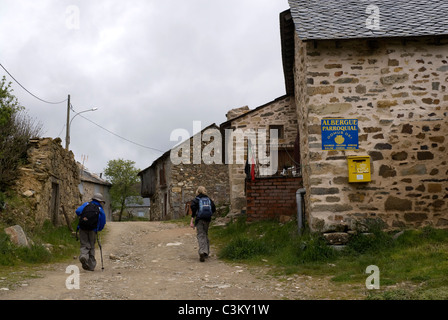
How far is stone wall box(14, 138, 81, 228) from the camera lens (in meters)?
9.56

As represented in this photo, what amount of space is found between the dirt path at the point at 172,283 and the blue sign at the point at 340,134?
275 cm

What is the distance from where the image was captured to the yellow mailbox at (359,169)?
7738 mm

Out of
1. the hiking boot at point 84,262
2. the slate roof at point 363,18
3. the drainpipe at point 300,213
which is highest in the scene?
the slate roof at point 363,18

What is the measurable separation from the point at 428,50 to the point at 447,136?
1716 millimetres

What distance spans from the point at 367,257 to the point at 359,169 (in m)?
1.75

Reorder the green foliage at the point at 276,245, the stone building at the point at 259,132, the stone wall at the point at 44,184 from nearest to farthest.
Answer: the green foliage at the point at 276,245 < the stone wall at the point at 44,184 < the stone building at the point at 259,132

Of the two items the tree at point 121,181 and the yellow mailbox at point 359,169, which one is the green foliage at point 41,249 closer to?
the yellow mailbox at point 359,169

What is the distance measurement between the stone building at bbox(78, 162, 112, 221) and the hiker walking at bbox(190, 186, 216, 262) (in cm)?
2476

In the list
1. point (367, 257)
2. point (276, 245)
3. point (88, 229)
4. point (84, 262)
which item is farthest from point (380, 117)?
point (84, 262)

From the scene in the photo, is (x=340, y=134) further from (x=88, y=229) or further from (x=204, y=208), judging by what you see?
(x=88, y=229)

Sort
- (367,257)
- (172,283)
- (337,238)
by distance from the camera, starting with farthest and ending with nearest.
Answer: (337,238), (367,257), (172,283)

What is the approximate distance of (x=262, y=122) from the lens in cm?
1305

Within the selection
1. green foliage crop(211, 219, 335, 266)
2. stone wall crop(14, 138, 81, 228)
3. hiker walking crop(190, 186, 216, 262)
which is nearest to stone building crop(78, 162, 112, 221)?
stone wall crop(14, 138, 81, 228)

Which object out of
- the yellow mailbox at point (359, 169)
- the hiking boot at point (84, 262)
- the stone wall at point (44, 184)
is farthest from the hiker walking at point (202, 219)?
the stone wall at point (44, 184)
